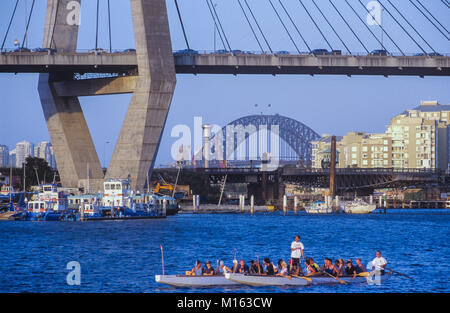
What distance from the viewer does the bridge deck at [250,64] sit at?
4264 inches

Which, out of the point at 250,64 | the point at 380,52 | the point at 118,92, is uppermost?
the point at 380,52

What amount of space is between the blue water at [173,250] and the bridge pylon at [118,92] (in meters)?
8.53

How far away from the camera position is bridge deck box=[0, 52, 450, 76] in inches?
4264

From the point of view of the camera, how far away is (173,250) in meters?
68.0

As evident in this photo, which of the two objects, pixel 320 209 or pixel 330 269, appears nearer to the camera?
pixel 330 269

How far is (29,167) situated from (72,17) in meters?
67.5

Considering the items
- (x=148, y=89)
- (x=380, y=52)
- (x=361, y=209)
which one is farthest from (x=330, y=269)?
(x=361, y=209)

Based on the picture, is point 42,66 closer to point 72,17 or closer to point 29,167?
point 72,17

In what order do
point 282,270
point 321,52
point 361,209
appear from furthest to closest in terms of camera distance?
point 361,209 → point 321,52 → point 282,270

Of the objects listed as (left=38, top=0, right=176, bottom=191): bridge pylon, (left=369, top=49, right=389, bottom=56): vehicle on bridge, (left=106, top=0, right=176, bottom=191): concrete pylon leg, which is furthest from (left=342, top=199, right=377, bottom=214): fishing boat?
(left=106, top=0, right=176, bottom=191): concrete pylon leg

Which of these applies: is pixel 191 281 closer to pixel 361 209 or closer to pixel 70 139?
pixel 70 139

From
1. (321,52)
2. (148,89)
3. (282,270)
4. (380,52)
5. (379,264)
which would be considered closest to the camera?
(282,270)

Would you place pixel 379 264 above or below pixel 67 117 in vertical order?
below

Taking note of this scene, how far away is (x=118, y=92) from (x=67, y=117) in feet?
24.7
